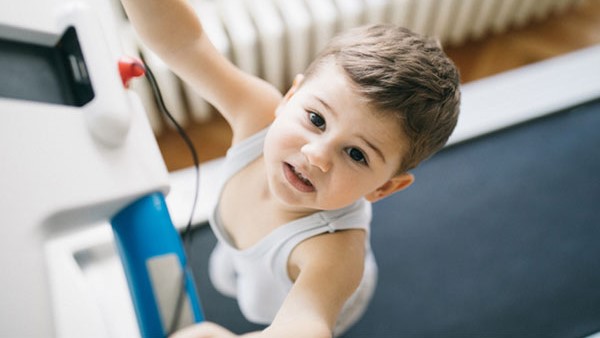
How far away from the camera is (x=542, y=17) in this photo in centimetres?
206

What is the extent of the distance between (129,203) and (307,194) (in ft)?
0.82

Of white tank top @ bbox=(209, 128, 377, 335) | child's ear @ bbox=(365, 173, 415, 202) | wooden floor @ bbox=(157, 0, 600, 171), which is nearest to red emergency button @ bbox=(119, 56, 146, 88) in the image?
white tank top @ bbox=(209, 128, 377, 335)

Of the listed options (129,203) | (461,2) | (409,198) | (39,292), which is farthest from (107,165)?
(461,2)

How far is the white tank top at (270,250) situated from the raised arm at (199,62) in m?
0.04

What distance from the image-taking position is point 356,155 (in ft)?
2.37

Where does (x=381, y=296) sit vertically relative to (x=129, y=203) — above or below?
below

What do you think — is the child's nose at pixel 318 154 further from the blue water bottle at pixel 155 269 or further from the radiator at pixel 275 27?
the radiator at pixel 275 27

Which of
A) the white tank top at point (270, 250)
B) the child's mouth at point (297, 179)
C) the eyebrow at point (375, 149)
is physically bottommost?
the white tank top at point (270, 250)

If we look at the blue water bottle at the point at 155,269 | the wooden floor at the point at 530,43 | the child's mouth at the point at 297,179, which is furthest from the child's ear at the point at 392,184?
the wooden floor at the point at 530,43

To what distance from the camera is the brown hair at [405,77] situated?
70cm

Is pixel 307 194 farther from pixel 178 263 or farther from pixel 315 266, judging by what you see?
pixel 178 263

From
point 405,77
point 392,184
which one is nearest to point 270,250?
point 392,184

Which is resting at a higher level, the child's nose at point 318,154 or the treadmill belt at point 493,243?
the child's nose at point 318,154

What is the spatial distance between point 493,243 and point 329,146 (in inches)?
38.4
